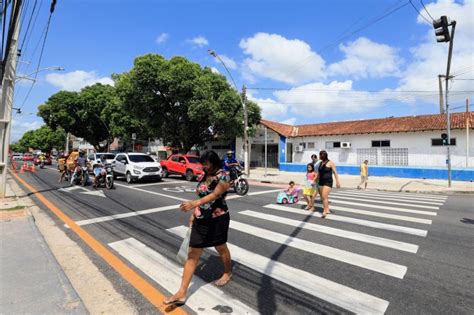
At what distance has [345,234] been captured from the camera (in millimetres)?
6094

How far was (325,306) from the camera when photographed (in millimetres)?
3277

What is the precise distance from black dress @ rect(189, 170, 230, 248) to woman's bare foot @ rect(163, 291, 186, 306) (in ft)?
1.73

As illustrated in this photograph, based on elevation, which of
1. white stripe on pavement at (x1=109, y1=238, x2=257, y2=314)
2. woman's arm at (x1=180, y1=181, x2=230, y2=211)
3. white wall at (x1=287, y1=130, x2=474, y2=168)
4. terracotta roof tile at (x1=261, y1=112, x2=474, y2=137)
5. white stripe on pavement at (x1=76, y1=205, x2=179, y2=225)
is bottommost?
white stripe on pavement at (x1=109, y1=238, x2=257, y2=314)

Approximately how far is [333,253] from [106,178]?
11.5 m

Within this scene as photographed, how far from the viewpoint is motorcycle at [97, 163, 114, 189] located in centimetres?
1370

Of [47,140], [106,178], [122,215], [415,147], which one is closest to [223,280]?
[122,215]

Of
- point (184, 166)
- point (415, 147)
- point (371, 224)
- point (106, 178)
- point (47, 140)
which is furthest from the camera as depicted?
point (47, 140)

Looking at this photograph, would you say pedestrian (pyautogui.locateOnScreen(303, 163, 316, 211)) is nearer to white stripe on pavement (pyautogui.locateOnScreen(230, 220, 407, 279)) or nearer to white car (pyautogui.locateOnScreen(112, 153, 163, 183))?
white stripe on pavement (pyautogui.locateOnScreen(230, 220, 407, 279))

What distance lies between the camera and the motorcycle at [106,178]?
539 inches

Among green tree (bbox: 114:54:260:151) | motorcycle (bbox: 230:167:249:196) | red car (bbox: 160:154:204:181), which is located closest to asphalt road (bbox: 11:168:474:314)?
motorcycle (bbox: 230:167:249:196)

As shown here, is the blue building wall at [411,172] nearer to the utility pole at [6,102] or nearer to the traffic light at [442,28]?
the traffic light at [442,28]

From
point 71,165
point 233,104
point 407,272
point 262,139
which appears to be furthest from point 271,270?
point 262,139

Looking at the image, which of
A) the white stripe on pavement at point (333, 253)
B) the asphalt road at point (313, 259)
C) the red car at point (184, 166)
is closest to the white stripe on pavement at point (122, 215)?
the asphalt road at point (313, 259)

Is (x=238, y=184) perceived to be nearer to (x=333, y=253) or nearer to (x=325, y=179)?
(x=325, y=179)
